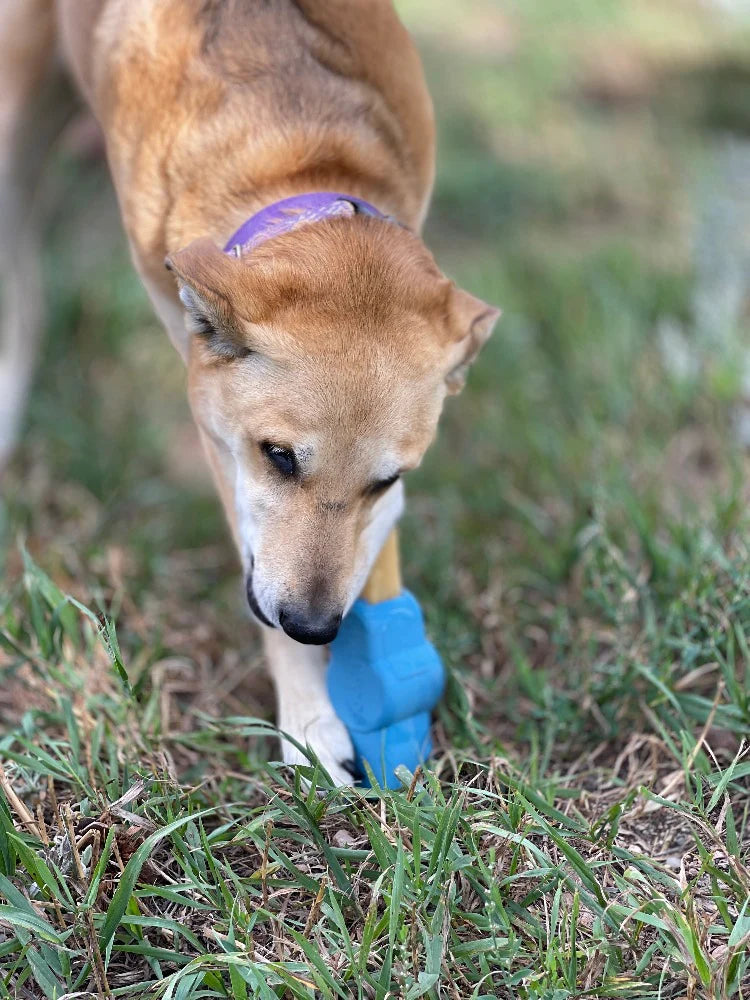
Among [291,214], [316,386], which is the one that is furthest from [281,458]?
[291,214]

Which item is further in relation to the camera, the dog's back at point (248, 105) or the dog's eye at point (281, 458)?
the dog's back at point (248, 105)

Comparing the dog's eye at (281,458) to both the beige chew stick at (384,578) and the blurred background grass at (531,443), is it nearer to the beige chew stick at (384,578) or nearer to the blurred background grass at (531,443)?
the beige chew stick at (384,578)

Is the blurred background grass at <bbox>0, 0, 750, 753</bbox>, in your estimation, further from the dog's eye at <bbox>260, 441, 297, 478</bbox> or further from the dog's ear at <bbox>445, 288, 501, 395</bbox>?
the dog's eye at <bbox>260, 441, 297, 478</bbox>

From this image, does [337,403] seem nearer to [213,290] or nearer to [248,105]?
[213,290]

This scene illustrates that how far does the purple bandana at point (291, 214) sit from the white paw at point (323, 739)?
125 cm

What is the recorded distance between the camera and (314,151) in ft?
9.82

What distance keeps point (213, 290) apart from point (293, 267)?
20cm

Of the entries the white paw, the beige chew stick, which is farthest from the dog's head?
the white paw

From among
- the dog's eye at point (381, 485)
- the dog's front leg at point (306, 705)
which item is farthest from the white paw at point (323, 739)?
the dog's eye at point (381, 485)

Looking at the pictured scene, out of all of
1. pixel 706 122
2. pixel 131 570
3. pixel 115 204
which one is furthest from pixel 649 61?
pixel 131 570

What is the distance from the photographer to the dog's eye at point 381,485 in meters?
2.63

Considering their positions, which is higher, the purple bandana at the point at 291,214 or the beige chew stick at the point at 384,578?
the purple bandana at the point at 291,214

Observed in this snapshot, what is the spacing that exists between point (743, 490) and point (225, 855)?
2138 millimetres

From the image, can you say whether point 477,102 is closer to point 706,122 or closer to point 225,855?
point 706,122
